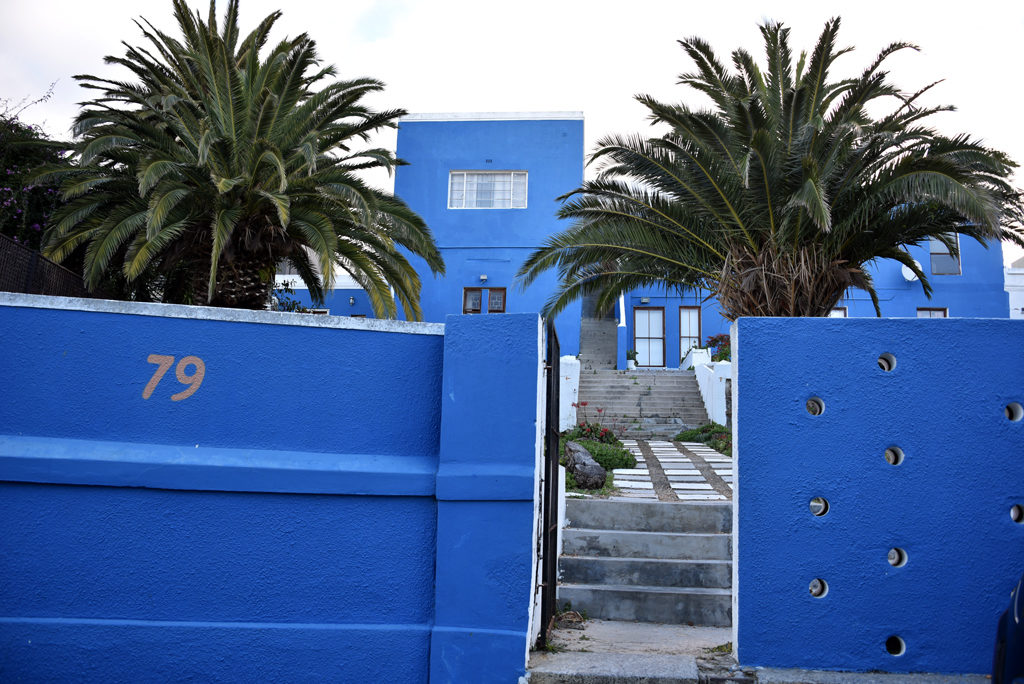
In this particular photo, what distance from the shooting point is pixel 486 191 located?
19750 mm

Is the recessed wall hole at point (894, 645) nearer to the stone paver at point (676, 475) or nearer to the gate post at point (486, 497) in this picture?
the gate post at point (486, 497)

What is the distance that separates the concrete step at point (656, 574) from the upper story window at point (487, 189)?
13.6 meters

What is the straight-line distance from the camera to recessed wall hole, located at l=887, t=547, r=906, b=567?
4.63 metres

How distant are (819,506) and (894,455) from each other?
0.57m

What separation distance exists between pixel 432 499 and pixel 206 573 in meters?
1.48

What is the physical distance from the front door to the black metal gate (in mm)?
18496

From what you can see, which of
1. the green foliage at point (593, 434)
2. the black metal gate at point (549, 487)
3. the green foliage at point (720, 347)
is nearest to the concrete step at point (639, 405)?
the green foliage at point (720, 347)

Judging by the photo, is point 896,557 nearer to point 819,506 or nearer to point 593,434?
point 819,506

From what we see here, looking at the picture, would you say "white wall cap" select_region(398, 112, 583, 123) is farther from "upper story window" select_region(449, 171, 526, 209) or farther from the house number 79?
the house number 79

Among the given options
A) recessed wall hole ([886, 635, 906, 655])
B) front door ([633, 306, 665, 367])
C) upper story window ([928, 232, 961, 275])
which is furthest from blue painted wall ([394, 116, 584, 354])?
recessed wall hole ([886, 635, 906, 655])

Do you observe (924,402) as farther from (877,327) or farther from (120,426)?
(120,426)

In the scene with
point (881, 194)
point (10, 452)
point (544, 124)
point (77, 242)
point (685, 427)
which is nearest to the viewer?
point (10, 452)

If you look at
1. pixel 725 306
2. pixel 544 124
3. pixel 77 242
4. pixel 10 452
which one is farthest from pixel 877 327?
pixel 544 124

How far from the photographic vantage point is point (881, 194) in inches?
300
